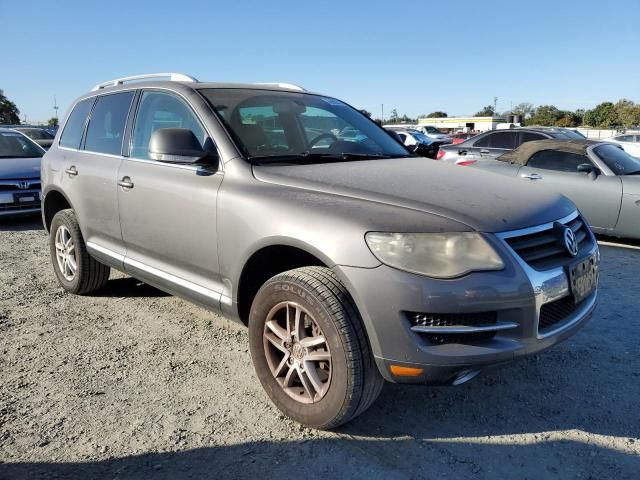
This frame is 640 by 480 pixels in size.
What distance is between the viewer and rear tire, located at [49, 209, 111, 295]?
4.52 meters

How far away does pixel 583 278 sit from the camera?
2.72m

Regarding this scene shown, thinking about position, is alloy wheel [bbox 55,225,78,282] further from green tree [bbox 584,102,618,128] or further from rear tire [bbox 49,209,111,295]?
green tree [bbox 584,102,618,128]

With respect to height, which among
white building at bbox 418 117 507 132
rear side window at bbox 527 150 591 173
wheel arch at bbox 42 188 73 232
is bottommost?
wheel arch at bbox 42 188 73 232

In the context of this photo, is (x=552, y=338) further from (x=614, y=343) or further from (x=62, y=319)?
(x=62, y=319)

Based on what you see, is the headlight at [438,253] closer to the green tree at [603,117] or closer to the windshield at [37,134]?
the windshield at [37,134]

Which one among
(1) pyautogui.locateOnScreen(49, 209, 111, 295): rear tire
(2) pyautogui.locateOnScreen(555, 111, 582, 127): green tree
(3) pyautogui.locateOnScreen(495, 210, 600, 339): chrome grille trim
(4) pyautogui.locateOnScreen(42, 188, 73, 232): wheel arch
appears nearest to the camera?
(3) pyautogui.locateOnScreen(495, 210, 600, 339): chrome grille trim

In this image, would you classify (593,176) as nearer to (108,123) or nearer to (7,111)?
(108,123)

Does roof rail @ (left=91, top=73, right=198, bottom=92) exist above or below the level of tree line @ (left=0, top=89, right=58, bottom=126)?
below

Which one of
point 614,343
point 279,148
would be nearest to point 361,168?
point 279,148

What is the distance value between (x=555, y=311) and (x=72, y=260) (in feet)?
13.0

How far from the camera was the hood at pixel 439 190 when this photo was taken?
2.47 metres

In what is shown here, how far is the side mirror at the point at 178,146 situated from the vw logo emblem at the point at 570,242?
6.56 ft

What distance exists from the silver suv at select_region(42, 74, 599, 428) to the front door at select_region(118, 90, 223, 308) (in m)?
0.01

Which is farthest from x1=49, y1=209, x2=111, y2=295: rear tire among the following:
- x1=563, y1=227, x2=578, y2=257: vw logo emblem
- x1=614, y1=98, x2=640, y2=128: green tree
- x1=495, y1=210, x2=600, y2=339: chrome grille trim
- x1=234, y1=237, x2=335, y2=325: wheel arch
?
x1=614, y1=98, x2=640, y2=128: green tree
